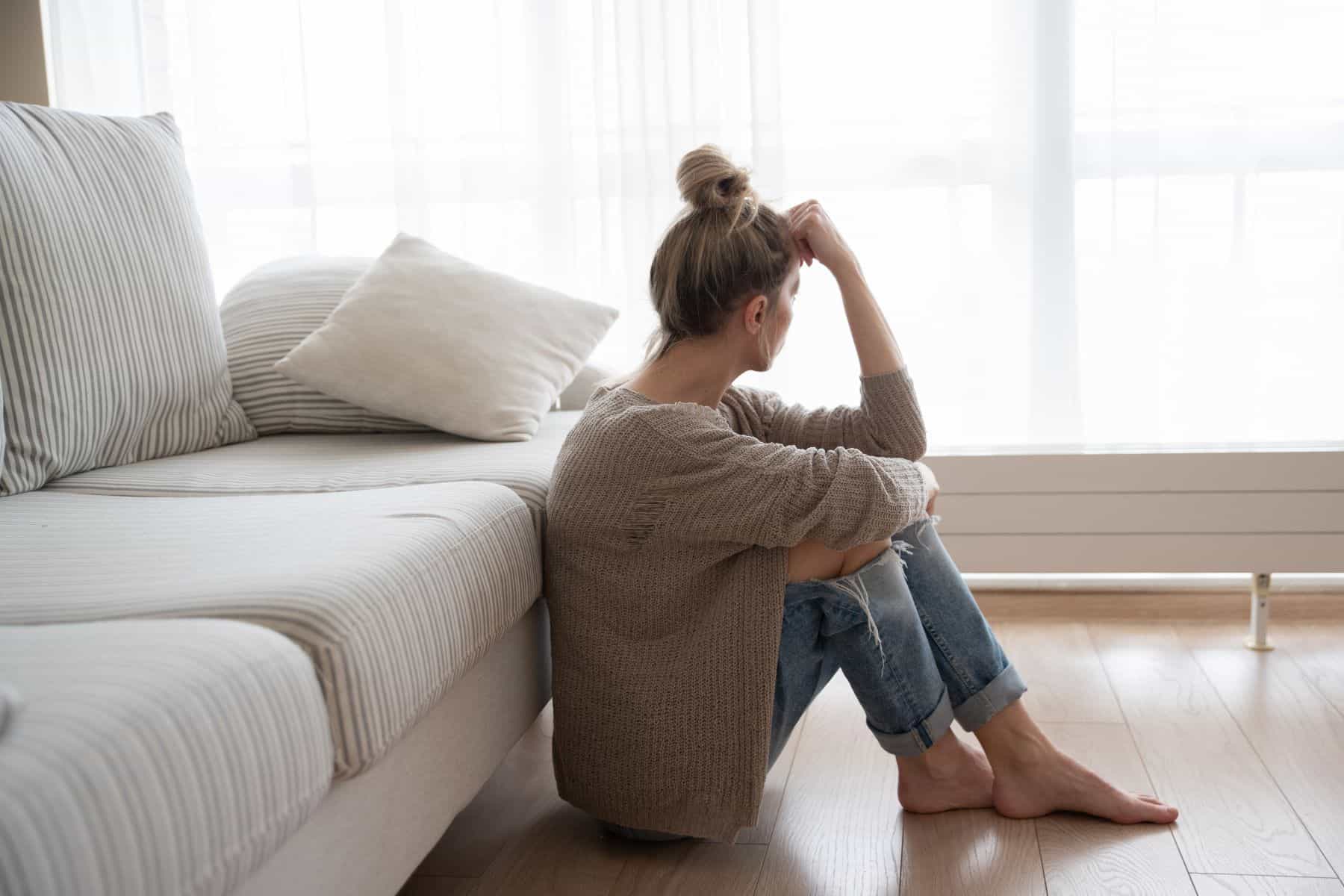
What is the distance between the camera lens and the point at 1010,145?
253 cm

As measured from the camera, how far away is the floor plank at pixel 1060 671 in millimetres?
1935

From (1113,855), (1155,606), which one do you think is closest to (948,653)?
(1113,855)

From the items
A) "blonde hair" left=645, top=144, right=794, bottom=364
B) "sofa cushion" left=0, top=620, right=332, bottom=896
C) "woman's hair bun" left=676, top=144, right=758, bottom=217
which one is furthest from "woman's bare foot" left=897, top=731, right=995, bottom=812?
"sofa cushion" left=0, top=620, right=332, bottom=896

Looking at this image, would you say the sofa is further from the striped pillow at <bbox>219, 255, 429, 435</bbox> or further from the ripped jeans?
the ripped jeans

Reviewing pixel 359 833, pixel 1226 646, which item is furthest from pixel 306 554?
pixel 1226 646

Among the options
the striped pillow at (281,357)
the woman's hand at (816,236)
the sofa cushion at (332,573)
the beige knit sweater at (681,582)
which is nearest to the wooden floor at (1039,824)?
the beige knit sweater at (681,582)

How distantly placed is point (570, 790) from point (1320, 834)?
3.03 feet

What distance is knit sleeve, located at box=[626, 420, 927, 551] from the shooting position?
51.1 inches

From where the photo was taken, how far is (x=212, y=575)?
1.07 m

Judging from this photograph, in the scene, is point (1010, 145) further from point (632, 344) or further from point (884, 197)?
point (632, 344)

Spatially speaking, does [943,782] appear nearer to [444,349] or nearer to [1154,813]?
[1154,813]

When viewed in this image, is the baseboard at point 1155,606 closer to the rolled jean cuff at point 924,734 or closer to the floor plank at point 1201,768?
the floor plank at point 1201,768

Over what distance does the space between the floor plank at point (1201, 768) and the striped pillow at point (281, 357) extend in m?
1.26

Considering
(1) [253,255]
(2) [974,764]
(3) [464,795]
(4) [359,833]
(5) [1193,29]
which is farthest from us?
(1) [253,255]
